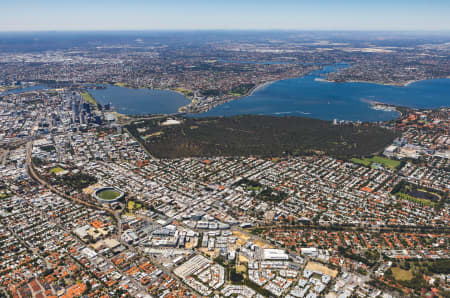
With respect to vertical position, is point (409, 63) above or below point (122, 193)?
above

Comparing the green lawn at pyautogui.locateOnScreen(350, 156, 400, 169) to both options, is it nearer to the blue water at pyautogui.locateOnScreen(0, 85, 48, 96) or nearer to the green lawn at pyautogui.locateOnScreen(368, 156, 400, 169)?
the green lawn at pyautogui.locateOnScreen(368, 156, 400, 169)

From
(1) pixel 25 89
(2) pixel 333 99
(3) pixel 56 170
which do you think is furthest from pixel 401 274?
(1) pixel 25 89

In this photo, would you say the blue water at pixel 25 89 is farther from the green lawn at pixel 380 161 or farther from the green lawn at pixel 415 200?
the green lawn at pixel 415 200

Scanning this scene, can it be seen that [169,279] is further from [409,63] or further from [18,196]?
[409,63]

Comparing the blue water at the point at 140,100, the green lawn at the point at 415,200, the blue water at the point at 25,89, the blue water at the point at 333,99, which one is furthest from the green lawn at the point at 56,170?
the blue water at the point at 25,89

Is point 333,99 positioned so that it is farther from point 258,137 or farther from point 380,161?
point 380,161

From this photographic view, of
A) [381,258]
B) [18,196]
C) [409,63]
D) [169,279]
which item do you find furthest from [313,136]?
[409,63]
